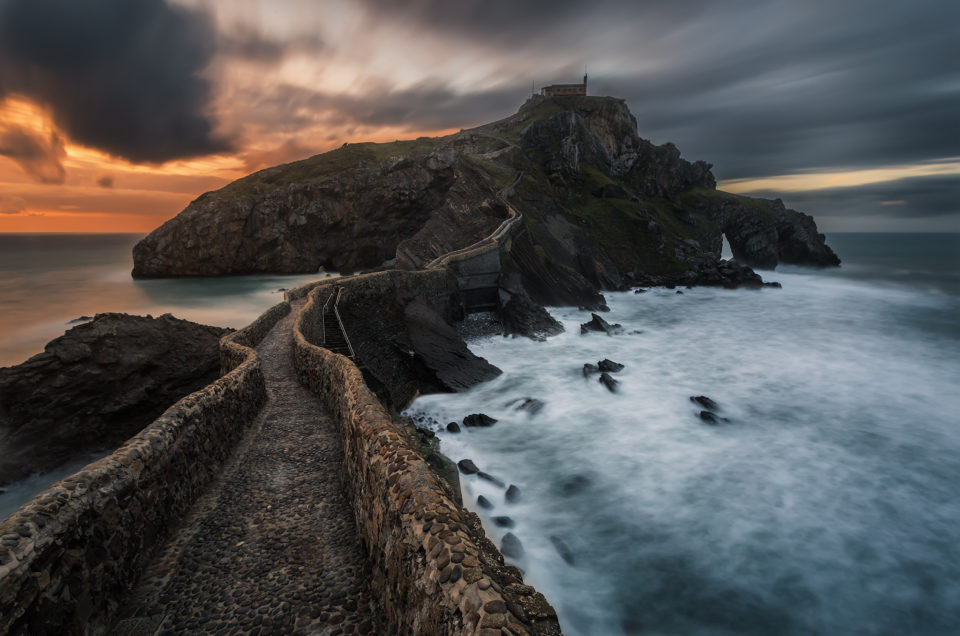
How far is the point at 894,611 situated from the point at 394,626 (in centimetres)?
1498

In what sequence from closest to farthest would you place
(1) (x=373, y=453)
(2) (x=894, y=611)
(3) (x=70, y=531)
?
(3) (x=70, y=531) < (1) (x=373, y=453) < (2) (x=894, y=611)

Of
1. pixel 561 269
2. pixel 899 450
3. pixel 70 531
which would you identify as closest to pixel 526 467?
pixel 70 531

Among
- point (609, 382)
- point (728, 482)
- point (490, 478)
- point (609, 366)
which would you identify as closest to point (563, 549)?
point (490, 478)

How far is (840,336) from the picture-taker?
4259 centimetres

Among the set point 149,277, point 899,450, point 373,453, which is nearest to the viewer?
point 373,453

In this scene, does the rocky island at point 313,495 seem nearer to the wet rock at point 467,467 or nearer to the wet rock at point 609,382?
the wet rock at point 609,382

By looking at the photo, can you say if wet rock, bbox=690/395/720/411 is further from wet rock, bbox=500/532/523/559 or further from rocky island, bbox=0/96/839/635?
wet rock, bbox=500/532/523/559

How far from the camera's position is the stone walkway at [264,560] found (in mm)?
5789

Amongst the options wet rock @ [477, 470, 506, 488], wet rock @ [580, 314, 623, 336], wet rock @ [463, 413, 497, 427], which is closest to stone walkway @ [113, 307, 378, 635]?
wet rock @ [477, 470, 506, 488]

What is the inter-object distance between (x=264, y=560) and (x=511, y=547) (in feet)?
27.9

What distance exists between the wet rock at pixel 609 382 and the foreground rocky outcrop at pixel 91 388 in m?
22.9

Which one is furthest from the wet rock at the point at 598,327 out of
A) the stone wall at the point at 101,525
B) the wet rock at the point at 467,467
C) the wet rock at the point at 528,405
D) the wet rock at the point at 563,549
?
the stone wall at the point at 101,525

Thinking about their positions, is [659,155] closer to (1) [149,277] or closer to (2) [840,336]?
(2) [840,336]

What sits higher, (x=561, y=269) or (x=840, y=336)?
(x=561, y=269)
